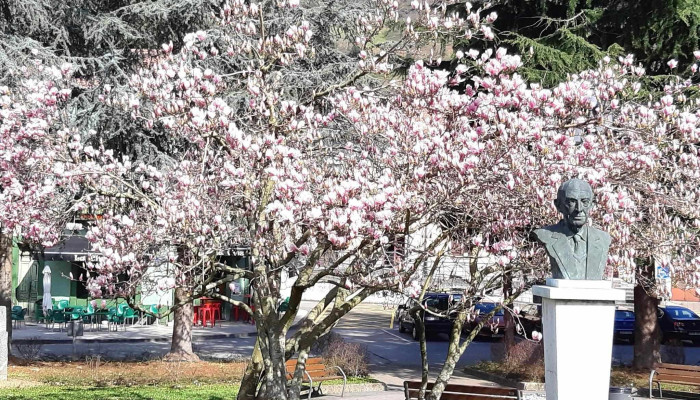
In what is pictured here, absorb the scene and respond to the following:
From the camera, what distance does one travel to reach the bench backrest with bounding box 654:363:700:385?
1774 centimetres

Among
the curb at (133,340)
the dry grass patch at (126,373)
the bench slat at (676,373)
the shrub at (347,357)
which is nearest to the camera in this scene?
the bench slat at (676,373)

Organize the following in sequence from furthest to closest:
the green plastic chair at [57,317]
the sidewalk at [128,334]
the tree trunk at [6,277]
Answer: the green plastic chair at [57,317]
the sidewalk at [128,334]
the tree trunk at [6,277]

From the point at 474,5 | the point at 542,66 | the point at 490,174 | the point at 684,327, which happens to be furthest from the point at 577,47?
the point at 684,327

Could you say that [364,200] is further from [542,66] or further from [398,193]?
[542,66]

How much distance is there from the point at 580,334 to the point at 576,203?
139 centimetres

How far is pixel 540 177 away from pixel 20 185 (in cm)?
651

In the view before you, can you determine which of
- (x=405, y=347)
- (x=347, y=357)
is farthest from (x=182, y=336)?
(x=405, y=347)

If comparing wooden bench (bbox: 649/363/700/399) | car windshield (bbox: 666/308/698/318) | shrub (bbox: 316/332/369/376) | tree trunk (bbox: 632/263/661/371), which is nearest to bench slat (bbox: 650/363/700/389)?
wooden bench (bbox: 649/363/700/399)

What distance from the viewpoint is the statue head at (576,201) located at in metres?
9.40

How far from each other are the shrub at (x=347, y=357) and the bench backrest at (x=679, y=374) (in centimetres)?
649

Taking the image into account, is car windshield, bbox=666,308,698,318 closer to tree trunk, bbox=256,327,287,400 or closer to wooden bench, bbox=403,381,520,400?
wooden bench, bbox=403,381,520,400

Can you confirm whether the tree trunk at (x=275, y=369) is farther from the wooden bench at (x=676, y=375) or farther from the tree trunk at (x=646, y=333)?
the tree trunk at (x=646, y=333)

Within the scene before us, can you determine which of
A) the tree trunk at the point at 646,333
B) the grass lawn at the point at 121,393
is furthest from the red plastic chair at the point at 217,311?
the tree trunk at the point at 646,333

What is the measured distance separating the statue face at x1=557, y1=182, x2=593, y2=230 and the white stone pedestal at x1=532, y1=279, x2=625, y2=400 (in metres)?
0.64
